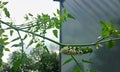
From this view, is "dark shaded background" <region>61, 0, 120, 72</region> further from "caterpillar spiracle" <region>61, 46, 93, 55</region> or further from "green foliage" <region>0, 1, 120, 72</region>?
"caterpillar spiracle" <region>61, 46, 93, 55</region>

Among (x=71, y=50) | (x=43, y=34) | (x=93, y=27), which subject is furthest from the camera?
(x=93, y=27)

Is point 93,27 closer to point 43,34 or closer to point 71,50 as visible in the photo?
point 43,34

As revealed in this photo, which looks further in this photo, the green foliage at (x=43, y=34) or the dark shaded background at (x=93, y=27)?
the dark shaded background at (x=93, y=27)

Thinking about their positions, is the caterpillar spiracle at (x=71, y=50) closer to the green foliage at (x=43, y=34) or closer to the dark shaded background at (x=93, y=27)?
the green foliage at (x=43, y=34)

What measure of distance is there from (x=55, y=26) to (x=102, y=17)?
9.27 ft

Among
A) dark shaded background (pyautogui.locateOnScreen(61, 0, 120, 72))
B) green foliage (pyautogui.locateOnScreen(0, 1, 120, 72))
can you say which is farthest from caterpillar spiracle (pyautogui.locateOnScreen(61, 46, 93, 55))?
dark shaded background (pyautogui.locateOnScreen(61, 0, 120, 72))

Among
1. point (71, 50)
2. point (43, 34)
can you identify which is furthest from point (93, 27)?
point (71, 50)

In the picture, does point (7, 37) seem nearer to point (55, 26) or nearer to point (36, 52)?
point (55, 26)

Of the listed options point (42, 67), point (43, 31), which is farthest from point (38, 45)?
point (42, 67)

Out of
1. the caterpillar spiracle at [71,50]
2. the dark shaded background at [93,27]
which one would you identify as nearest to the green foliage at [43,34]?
the caterpillar spiracle at [71,50]

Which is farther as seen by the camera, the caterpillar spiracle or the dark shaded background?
the dark shaded background

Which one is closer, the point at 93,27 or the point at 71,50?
the point at 71,50

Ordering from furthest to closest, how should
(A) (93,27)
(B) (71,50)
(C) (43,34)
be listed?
(A) (93,27) → (C) (43,34) → (B) (71,50)

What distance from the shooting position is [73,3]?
461 cm
